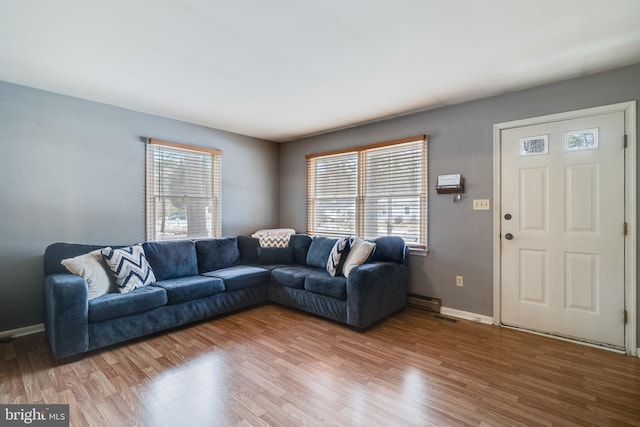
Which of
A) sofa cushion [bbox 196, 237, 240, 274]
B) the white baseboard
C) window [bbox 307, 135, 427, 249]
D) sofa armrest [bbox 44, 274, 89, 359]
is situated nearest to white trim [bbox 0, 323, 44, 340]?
sofa armrest [bbox 44, 274, 89, 359]

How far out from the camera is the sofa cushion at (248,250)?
428 cm

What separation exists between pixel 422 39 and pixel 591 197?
213cm

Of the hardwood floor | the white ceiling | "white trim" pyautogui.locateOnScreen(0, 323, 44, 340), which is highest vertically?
the white ceiling

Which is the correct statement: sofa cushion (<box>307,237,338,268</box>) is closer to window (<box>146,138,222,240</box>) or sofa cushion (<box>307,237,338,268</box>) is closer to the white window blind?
the white window blind

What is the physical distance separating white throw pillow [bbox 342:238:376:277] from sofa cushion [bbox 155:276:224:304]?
1.47 meters

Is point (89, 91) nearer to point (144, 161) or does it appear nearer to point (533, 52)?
point (144, 161)

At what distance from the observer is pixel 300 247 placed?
430 centimetres

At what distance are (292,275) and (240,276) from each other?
2.09 ft

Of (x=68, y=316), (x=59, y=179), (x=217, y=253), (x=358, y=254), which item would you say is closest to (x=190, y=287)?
(x=217, y=253)

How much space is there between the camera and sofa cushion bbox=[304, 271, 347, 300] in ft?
10.3

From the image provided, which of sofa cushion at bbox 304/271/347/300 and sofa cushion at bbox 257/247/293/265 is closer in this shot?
sofa cushion at bbox 304/271/347/300

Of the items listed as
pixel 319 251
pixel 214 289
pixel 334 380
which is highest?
pixel 319 251

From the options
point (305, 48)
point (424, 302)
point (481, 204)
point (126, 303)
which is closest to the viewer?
point (305, 48)

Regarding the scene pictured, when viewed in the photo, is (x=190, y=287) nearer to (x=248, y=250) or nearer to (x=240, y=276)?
(x=240, y=276)
